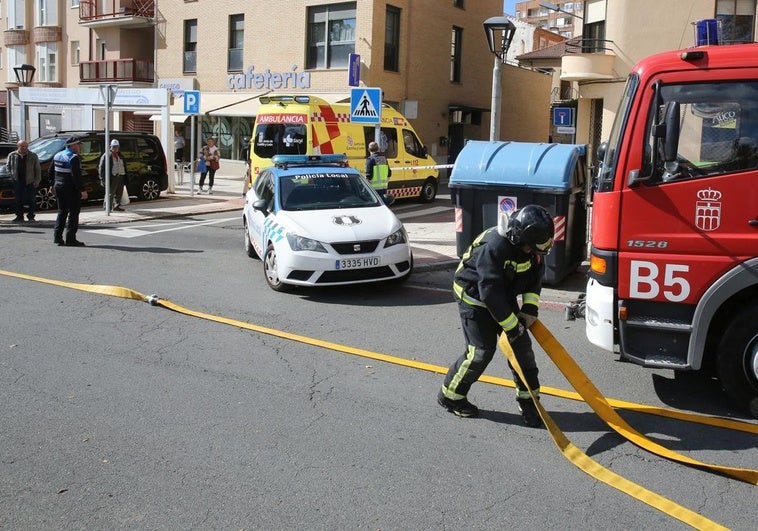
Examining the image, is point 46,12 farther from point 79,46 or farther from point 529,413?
point 529,413

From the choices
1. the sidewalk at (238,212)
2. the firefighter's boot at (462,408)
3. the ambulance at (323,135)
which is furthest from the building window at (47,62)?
the firefighter's boot at (462,408)

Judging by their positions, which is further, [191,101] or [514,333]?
[191,101]

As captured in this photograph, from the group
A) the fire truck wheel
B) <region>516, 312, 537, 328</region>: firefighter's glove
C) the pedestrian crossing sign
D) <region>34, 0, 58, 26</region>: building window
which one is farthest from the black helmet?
<region>34, 0, 58, 26</region>: building window

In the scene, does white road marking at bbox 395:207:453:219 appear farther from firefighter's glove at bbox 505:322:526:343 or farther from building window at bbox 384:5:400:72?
firefighter's glove at bbox 505:322:526:343

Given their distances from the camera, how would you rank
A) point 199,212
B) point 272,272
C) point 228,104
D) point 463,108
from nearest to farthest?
point 272,272 → point 199,212 → point 228,104 → point 463,108

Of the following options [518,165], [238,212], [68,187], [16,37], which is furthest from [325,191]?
[16,37]

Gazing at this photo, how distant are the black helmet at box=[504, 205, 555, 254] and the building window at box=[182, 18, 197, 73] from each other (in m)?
30.5

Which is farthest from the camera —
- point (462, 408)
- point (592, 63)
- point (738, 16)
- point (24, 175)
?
point (592, 63)

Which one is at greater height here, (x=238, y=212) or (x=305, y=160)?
(x=305, y=160)

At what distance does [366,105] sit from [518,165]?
433 cm

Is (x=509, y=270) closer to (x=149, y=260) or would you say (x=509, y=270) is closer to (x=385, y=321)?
(x=385, y=321)

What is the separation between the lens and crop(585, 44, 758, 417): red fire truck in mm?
5285

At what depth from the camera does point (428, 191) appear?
813 inches

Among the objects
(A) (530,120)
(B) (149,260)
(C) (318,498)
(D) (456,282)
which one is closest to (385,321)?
(D) (456,282)
